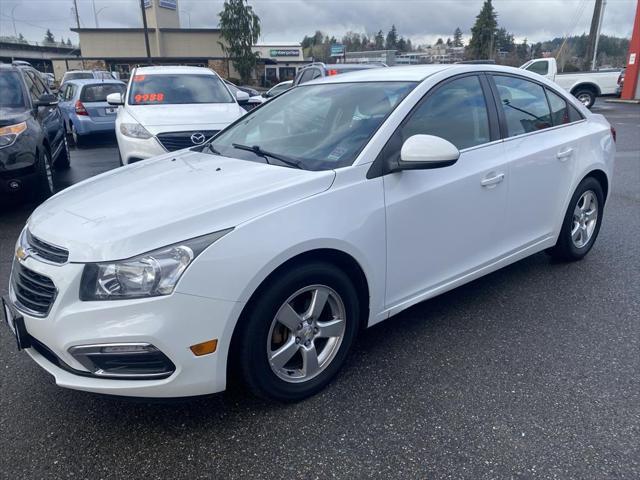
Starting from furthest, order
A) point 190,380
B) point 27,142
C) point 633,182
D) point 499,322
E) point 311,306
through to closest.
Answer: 1. point 633,182
2. point 27,142
3. point 499,322
4. point 311,306
5. point 190,380

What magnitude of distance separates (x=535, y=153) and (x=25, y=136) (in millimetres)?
5527

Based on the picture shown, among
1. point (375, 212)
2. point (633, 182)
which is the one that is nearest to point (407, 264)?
point (375, 212)

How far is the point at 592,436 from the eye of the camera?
2479 mm

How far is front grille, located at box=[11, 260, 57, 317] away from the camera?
7.83 ft

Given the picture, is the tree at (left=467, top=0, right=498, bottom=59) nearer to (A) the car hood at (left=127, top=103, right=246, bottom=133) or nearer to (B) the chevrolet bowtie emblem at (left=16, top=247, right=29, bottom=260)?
(A) the car hood at (left=127, top=103, right=246, bottom=133)

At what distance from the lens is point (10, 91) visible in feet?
22.1

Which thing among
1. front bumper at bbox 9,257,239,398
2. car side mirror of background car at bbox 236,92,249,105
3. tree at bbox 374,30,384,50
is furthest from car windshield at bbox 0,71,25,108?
tree at bbox 374,30,384,50

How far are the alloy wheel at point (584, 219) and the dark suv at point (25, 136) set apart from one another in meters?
5.78

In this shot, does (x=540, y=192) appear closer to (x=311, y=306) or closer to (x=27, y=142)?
(x=311, y=306)

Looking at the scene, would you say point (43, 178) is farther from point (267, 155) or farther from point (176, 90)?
point (267, 155)

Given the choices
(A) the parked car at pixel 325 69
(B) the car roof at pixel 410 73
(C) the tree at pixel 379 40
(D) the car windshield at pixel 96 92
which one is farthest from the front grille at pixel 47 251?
(C) the tree at pixel 379 40

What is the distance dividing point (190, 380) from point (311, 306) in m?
0.70

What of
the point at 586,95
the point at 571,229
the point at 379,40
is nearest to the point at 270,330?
the point at 571,229

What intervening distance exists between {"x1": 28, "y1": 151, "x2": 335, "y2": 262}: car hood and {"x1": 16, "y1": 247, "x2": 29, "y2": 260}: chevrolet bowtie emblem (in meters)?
0.10
